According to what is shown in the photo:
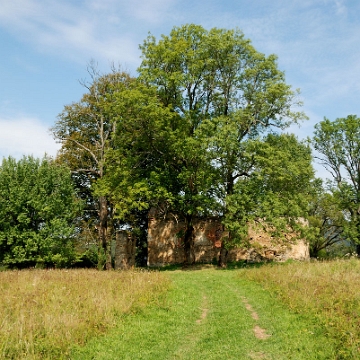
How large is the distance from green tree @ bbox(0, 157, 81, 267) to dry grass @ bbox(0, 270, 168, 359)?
10.6m

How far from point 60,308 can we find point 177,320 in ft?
10.1

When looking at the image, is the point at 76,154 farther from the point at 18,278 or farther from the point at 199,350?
the point at 199,350

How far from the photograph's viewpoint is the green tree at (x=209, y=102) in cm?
2272

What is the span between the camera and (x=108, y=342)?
8.31m

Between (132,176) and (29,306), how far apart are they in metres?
14.8

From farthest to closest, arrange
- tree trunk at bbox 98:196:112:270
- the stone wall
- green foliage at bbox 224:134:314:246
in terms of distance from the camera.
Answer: tree trunk at bbox 98:196:112:270 < the stone wall < green foliage at bbox 224:134:314:246

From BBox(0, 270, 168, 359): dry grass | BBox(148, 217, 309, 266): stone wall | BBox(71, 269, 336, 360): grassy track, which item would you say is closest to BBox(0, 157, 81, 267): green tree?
BBox(148, 217, 309, 266): stone wall

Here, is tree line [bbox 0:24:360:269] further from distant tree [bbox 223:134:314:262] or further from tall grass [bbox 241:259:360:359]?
tall grass [bbox 241:259:360:359]

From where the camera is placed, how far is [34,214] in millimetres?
26062

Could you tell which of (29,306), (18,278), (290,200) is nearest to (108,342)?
(29,306)

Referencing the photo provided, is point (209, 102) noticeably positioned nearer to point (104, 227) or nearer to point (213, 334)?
point (104, 227)

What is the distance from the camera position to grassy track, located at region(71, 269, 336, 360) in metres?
7.80

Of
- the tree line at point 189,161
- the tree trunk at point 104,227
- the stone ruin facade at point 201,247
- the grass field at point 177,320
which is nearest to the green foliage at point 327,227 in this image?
the stone ruin facade at point 201,247

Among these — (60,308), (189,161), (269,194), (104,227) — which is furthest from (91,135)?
(60,308)
